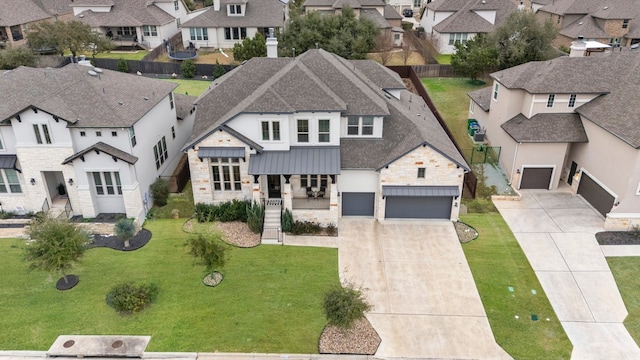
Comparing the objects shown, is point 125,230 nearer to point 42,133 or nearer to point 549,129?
point 42,133

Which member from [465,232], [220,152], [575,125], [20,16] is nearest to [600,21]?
[575,125]

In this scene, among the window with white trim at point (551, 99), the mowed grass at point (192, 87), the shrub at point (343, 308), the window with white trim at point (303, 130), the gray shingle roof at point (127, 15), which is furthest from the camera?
the gray shingle roof at point (127, 15)

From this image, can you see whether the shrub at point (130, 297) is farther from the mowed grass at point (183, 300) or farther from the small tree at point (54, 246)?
the small tree at point (54, 246)

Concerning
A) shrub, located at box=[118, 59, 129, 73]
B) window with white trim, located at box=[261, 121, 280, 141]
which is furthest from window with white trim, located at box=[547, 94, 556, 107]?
shrub, located at box=[118, 59, 129, 73]

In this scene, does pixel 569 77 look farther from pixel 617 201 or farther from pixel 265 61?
pixel 265 61

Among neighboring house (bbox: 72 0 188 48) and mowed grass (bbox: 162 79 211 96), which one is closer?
mowed grass (bbox: 162 79 211 96)

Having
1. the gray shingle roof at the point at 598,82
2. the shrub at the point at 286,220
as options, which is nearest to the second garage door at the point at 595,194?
the gray shingle roof at the point at 598,82

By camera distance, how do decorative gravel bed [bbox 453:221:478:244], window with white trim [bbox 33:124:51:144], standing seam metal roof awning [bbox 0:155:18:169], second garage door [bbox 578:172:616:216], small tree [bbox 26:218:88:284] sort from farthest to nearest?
second garage door [bbox 578:172:616:216] < standing seam metal roof awning [bbox 0:155:18:169] < decorative gravel bed [bbox 453:221:478:244] < window with white trim [bbox 33:124:51:144] < small tree [bbox 26:218:88:284]

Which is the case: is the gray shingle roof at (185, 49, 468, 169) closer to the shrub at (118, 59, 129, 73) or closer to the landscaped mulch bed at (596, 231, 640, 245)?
the landscaped mulch bed at (596, 231, 640, 245)
